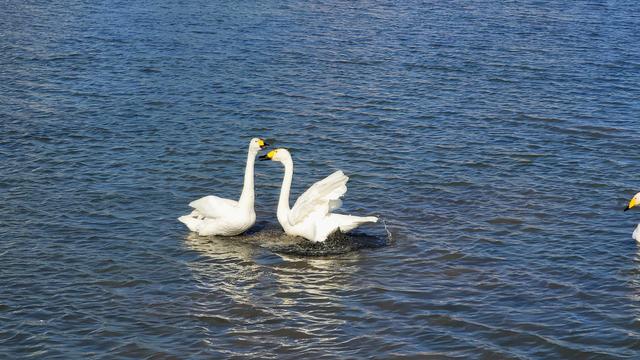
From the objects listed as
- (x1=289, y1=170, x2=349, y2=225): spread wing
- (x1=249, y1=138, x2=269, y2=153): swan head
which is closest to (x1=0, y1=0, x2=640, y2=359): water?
(x1=289, y1=170, x2=349, y2=225): spread wing

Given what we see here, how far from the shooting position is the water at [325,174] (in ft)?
43.2

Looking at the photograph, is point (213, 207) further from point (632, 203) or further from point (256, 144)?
point (632, 203)

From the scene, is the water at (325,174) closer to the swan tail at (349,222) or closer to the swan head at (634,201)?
the swan head at (634,201)

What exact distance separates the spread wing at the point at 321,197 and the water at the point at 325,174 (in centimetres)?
83

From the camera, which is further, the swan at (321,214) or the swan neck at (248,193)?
the swan neck at (248,193)

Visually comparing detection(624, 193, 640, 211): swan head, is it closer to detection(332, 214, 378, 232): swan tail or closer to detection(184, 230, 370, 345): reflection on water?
detection(332, 214, 378, 232): swan tail

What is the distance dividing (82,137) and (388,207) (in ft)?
24.3

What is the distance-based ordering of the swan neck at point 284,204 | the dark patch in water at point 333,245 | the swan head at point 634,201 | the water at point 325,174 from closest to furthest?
the water at point 325,174, the dark patch in water at point 333,245, the swan neck at point 284,204, the swan head at point 634,201

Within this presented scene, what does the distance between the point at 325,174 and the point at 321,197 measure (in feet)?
11.9

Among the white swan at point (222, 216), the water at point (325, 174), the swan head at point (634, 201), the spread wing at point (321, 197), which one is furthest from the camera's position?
the swan head at point (634, 201)

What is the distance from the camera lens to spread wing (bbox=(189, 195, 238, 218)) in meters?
16.5

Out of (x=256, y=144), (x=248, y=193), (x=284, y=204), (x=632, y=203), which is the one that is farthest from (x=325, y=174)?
(x=632, y=203)

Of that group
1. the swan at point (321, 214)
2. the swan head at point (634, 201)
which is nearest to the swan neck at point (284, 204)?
the swan at point (321, 214)

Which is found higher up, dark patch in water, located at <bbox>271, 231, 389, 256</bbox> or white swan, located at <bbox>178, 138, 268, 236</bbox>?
white swan, located at <bbox>178, 138, 268, 236</bbox>
